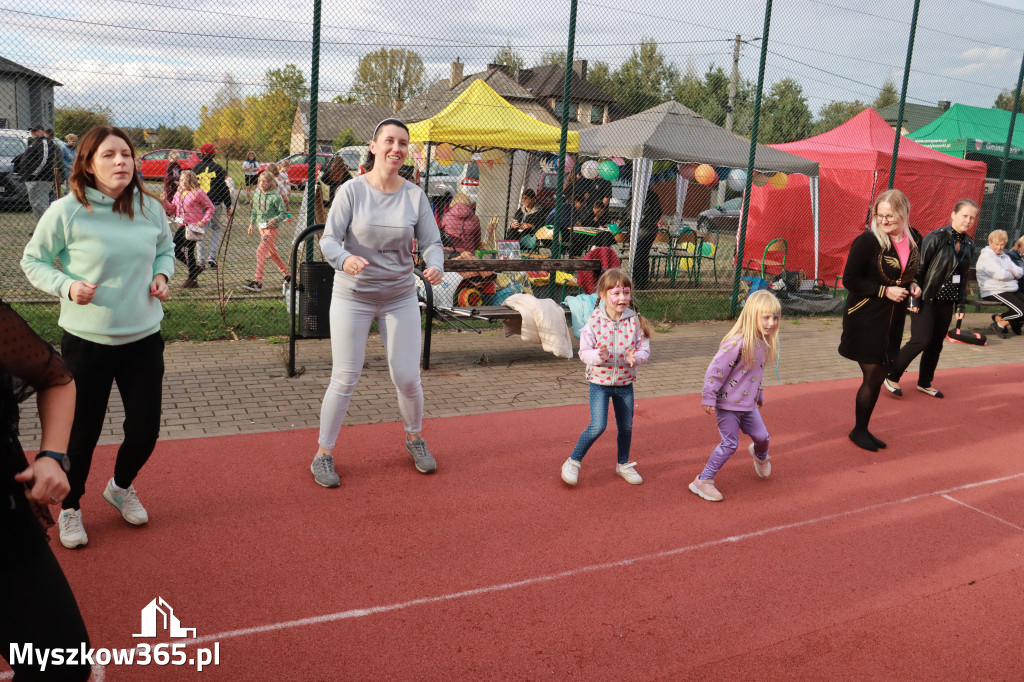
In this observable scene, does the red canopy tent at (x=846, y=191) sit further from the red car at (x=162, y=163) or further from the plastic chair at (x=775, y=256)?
the red car at (x=162, y=163)

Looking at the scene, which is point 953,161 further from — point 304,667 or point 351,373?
point 304,667

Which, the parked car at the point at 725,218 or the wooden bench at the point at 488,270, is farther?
the parked car at the point at 725,218

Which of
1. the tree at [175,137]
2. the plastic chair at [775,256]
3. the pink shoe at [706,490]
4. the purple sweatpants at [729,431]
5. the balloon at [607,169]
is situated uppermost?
the balloon at [607,169]

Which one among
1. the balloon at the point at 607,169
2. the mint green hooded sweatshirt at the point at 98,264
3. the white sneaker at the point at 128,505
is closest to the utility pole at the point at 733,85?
the balloon at the point at 607,169

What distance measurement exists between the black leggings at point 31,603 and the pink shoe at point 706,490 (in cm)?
375

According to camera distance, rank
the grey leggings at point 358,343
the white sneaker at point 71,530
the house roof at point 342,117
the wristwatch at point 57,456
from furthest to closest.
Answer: the house roof at point 342,117 < the grey leggings at point 358,343 < the white sneaker at point 71,530 < the wristwatch at point 57,456

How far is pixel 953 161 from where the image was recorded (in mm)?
16141

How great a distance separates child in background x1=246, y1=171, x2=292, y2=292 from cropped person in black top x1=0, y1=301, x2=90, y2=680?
968cm

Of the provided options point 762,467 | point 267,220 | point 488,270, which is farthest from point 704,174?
point 762,467

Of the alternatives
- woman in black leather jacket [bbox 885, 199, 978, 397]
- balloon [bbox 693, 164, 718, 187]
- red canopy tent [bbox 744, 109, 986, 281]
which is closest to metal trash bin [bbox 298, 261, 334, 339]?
woman in black leather jacket [bbox 885, 199, 978, 397]

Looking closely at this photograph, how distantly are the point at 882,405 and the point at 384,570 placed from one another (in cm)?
545

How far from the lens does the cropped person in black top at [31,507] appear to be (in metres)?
1.86

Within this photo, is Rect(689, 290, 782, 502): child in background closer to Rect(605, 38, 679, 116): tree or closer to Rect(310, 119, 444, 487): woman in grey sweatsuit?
Rect(310, 119, 444, 487): woman in grey sweatsuit

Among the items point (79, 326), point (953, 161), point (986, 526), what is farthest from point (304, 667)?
point (953, 161)
